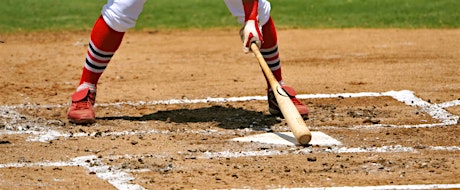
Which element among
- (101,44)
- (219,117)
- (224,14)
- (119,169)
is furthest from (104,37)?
(224,14)

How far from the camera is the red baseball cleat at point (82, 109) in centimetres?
580

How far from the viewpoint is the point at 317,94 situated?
6.71m

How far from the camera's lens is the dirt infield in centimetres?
458

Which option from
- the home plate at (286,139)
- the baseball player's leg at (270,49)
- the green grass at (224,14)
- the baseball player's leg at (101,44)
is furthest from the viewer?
the green grass at (224,14)

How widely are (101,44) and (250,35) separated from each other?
89cm

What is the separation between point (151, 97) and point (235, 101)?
562mm

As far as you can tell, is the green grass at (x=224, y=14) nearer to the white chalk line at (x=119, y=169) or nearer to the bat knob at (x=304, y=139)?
the bat knob at (x=304, y=139)

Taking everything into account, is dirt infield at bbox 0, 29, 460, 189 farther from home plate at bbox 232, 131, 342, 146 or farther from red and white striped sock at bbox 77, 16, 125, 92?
red and white striped sock at bbox 77, 16, 125, 92

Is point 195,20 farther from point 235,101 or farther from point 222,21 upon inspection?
point 235,101

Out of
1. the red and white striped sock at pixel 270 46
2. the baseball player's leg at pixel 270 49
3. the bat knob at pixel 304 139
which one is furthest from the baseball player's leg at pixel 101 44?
the bat knob at pixel 304 139

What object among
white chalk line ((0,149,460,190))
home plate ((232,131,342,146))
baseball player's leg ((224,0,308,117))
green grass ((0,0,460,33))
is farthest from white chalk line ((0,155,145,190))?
green grass ((0,0,460,33))

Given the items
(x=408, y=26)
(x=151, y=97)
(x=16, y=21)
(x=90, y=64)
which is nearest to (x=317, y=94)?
(x=151, y=97)

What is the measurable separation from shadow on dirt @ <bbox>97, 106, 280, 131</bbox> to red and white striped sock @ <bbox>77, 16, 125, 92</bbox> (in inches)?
11.4

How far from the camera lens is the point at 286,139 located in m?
5.33
